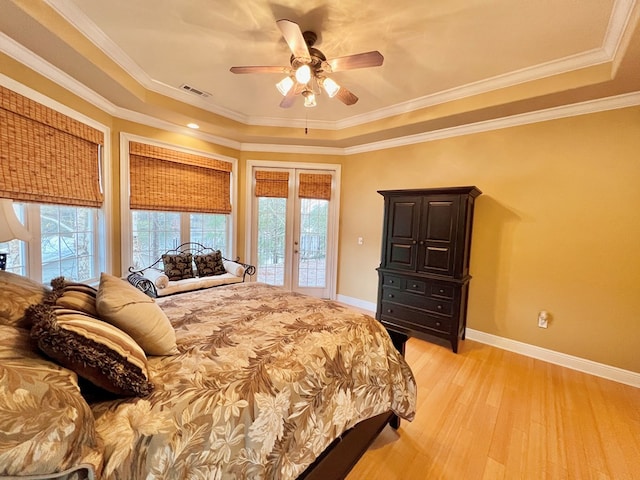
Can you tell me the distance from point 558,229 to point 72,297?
3997 mm

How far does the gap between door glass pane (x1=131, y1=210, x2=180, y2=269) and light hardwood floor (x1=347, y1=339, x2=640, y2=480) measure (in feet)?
11.2

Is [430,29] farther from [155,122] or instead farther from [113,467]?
[155,122]

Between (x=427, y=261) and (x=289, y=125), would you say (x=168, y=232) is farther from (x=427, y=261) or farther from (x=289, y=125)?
(x=427, y=261)

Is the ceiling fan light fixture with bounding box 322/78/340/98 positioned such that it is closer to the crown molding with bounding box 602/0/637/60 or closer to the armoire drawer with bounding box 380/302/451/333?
the crown molding with bounding box 602/0/637/60

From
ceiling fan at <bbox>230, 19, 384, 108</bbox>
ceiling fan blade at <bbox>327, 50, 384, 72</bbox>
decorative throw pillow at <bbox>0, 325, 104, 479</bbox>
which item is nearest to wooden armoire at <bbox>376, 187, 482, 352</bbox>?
ceiling fan at <bbox>230, 19, 384, 108</bbox>

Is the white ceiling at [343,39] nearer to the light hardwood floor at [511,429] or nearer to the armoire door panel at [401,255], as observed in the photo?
the armoire door panel at [401,255]

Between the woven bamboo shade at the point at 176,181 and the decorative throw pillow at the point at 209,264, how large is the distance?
29.0 inches

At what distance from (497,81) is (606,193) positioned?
1506 mm

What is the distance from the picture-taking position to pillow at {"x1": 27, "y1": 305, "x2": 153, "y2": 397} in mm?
899

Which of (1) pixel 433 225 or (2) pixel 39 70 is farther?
(1) pixel 433 225

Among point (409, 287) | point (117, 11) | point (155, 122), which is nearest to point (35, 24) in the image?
point (117, 11)

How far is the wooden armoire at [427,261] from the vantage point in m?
3.04

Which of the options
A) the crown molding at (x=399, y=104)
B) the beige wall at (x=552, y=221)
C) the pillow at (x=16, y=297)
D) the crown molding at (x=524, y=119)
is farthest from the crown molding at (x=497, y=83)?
the pillow at (x=16, y=297)

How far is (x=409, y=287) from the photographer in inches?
133
